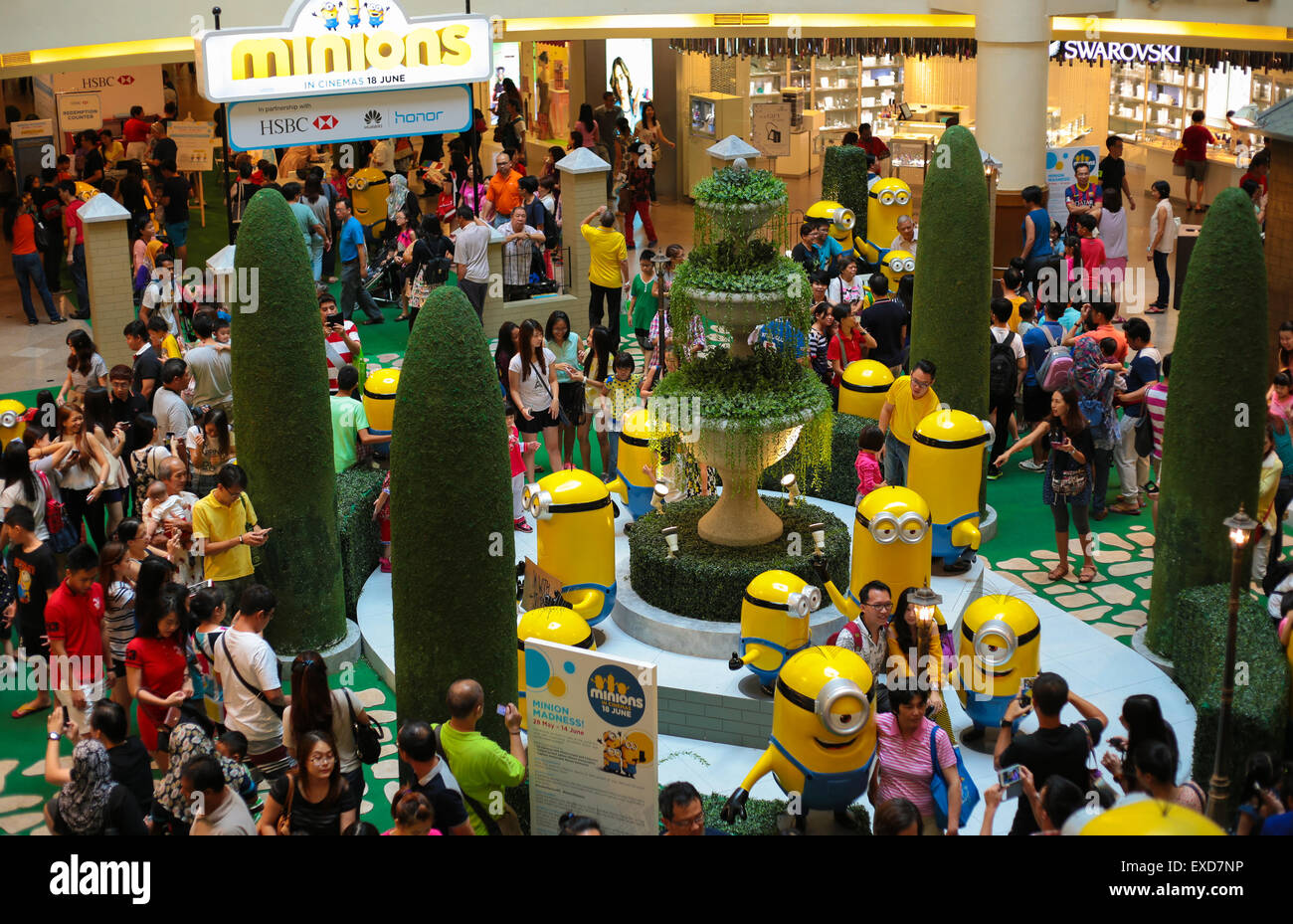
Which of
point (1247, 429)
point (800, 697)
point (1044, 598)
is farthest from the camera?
point (1044, 598)

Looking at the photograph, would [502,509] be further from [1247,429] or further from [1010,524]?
[1010,524]

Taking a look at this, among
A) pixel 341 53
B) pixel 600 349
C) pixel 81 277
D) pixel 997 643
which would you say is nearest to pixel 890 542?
pixel 997 643

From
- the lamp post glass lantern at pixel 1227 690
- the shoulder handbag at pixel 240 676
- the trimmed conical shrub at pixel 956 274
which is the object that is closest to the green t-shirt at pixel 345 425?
the shoulder handbag at pixel 240 676

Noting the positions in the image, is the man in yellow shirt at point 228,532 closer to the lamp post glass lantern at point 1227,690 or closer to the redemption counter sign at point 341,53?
the redemption counter sign at point 341,53

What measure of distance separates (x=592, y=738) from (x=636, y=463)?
4.31m

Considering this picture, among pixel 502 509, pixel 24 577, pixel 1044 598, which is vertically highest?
pixel 502 509

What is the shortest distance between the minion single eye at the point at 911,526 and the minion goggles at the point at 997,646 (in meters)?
0.75

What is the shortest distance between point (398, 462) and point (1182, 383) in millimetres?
4519

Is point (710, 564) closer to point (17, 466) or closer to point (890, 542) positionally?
point (890, 542)

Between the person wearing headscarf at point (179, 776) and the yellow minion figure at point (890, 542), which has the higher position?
the yellow minion figure at point (890, 542)

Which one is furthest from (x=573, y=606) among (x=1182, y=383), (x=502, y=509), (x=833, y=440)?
(x=1182, y=383)

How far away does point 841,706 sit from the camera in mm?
6980

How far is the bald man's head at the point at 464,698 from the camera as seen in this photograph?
682cm

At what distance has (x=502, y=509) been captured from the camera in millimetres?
7445
